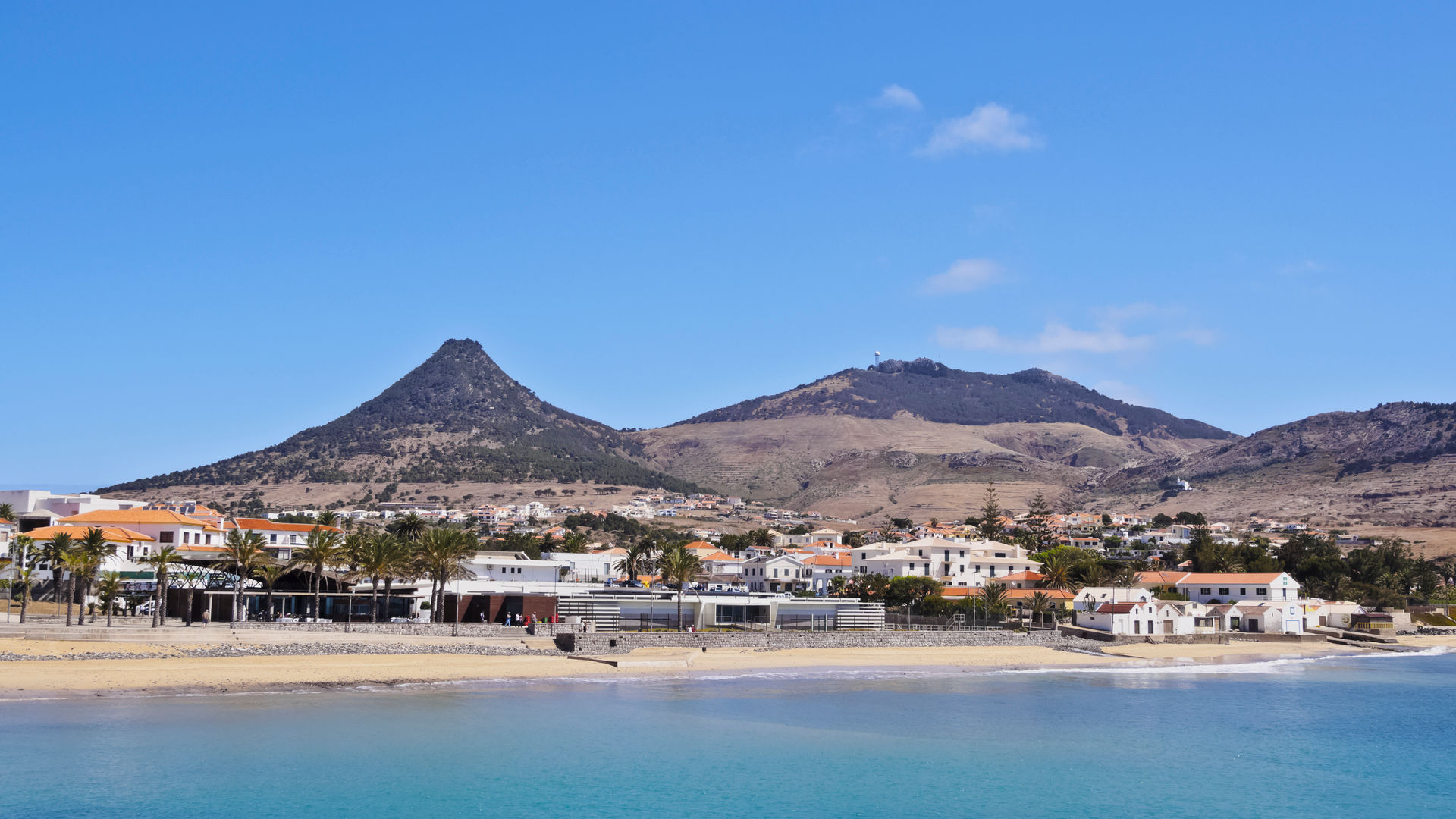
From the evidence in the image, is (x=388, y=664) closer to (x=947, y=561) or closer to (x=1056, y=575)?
(x=1056, y=575)

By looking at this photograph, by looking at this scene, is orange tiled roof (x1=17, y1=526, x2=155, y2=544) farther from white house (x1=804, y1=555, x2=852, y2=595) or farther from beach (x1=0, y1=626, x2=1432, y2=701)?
white house (x1=804, y1=555, x2=852, y2=595)

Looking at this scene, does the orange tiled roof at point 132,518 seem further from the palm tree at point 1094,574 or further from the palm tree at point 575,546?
the palm tree at point 1094,574

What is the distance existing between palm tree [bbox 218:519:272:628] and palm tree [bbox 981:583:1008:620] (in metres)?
44.1

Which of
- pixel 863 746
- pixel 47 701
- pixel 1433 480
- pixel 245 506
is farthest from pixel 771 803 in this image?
pixel 1433 480

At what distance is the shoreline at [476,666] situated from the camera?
38938 mm

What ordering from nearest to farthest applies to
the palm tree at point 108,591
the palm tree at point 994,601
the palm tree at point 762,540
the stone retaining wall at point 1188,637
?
the palm tree at point 108,591
the stone retaining wall at point 1188,637
the palm tree at point 994,601
the palm tree at point 762,540

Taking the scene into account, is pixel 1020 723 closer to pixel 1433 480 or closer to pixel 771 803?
pixel 771 803

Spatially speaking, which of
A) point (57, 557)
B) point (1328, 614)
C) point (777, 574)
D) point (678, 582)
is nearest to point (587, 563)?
point (777, 574)

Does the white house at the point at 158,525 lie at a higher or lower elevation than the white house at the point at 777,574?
higher

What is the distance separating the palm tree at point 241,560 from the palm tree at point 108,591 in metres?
3.26

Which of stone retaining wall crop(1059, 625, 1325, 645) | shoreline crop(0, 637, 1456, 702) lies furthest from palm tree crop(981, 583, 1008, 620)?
shoreline crop(0, 637, 1456, 702)

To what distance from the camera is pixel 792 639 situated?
2448 inches

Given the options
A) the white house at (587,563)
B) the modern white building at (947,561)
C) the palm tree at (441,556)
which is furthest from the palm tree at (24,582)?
the modern white building at (947,561)

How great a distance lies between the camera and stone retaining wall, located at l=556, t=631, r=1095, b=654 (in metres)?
55.9
